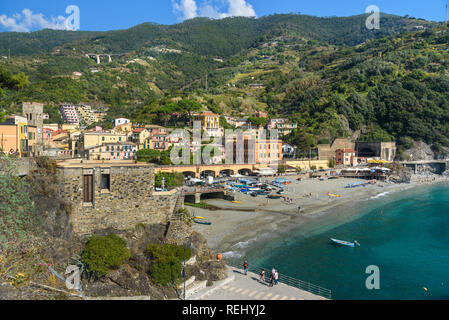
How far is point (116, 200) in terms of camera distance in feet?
52.0

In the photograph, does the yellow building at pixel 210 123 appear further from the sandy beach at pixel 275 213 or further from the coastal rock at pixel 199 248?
the coastal rock at pixel 199 248

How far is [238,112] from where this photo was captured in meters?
99.1

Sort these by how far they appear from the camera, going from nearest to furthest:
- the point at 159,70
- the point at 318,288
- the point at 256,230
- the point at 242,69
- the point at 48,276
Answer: the point at 48,276 → the point at 318,288 → the point at 256,230 → the point at 159,70 → the point at 242,69

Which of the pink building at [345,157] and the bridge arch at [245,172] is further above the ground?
the pink building at [345,157]

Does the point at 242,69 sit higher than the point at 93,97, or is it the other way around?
the point at 242,69

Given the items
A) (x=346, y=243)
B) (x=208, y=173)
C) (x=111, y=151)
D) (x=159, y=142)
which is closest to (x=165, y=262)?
(x=346, y=243)

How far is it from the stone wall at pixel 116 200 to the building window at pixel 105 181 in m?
0.11

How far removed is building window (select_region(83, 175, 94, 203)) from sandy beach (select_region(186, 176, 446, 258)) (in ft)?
38.3

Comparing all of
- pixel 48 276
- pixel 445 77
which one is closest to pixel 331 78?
pixel 445 77

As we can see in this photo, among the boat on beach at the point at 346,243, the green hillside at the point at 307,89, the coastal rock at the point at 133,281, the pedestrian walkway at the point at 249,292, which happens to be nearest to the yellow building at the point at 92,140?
the green hillside at the point at 307,89

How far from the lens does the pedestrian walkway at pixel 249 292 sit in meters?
14.6

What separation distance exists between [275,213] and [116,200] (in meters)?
23.9

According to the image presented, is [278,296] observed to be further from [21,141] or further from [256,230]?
[21,141]

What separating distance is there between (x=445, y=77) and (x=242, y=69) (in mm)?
89618
